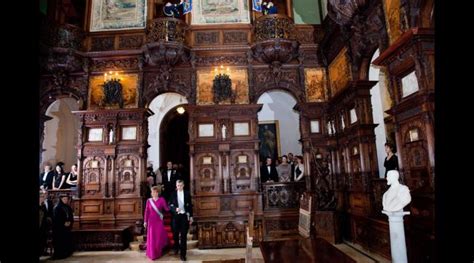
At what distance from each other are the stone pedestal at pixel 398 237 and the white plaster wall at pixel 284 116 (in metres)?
8.77

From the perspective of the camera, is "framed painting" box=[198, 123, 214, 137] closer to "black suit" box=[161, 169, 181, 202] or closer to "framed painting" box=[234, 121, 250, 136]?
"framed painting" box=[234, 121, 250, 136]

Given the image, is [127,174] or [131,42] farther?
[131,42]

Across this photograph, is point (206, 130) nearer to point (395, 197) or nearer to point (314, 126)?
point (314, 126)

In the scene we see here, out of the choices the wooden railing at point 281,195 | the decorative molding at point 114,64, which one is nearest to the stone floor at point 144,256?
the wooden railing at point 281,195

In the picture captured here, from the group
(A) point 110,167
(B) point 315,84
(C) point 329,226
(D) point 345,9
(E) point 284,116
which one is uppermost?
(D) point 345,9

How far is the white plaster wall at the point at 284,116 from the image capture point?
42.1 feet

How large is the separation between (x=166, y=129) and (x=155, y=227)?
654cm

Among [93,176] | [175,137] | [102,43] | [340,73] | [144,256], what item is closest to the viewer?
[144,256]

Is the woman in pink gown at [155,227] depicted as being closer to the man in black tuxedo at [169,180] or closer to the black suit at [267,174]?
the man in black tuxedo at [169,180]

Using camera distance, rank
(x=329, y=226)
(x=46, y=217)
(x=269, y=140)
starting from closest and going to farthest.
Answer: (x=46, y=217), (x=329, y=226), (x=269, y=140)

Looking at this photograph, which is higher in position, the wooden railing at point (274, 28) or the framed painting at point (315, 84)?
the wooden railing at point (274, 28)

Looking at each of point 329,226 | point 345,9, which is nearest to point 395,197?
point 329,226

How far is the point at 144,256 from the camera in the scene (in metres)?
7.40

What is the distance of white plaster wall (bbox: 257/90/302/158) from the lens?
12.8m
